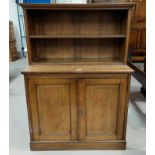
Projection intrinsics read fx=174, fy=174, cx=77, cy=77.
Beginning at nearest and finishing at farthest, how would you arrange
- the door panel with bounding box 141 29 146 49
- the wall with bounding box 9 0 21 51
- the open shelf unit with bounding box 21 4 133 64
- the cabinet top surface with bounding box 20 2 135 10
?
the cabinet top surface with bounding box 20 2 135 10 → the open shelf unit with bounding box 21 4 133 64 → the door panel with bounding box 141 29 146 49 → the wall with bounding box 9 0 21 51

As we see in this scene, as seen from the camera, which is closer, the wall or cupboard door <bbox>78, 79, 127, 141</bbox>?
cupboard door <bbox>78, 79, 127, 141</bbox>

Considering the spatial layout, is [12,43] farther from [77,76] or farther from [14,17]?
[77,76]

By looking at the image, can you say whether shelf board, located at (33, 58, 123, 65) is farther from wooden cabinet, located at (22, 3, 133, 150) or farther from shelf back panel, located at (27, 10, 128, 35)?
shelf back panel, located at (27, 10, 128, 35)

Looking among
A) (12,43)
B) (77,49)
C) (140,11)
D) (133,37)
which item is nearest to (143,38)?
(133,37)

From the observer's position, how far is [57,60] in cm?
194

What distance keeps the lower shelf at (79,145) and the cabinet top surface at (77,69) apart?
79cm

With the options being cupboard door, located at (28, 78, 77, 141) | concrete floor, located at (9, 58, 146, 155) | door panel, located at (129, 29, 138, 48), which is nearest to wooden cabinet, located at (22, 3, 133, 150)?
cupboard door, located at (28, 78, 77, 141)

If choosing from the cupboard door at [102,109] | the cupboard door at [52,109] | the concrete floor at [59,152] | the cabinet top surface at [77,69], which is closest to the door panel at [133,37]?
the concrete floor at [59,152]

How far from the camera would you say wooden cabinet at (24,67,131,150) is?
5.41 ft

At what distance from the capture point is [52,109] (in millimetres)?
1764

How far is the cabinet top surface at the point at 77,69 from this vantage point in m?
1.61

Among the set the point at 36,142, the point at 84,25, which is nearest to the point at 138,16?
the point at 84,25

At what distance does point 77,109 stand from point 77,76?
35 centimetres
